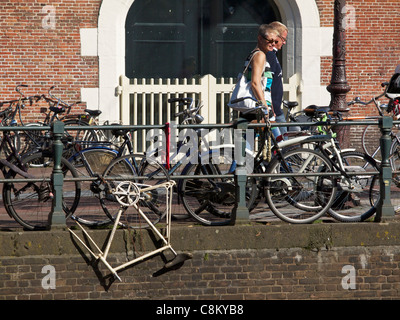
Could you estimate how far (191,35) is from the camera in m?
15.4

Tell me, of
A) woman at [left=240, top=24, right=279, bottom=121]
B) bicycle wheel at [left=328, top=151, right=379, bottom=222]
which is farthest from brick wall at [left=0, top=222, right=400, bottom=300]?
woman at [left=240, top=24, right=279, bottom=121]

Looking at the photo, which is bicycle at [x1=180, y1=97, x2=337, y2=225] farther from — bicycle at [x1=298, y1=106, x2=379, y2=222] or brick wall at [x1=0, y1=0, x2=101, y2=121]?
brick wall at [x1=0, y1=0, x2=101, y2=121]

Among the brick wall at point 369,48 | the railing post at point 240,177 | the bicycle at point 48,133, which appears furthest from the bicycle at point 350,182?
the brick wall at point 369,48

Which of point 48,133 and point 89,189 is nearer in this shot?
point 89,189

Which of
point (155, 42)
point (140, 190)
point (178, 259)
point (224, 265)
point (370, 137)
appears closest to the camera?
point (178, 259)

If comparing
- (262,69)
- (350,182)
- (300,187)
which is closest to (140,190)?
(300,187)

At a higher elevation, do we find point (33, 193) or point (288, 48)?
point (288, 48)

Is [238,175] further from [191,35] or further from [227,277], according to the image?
[191,35]

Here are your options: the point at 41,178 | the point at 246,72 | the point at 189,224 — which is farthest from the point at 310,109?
the point at 41,178

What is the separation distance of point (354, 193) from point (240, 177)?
116cm

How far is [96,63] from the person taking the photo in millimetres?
14781

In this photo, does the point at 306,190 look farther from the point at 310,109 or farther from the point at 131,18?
the point at 131,18

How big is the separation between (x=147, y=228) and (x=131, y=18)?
8750 mm

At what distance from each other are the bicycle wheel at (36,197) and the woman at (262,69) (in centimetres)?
171
